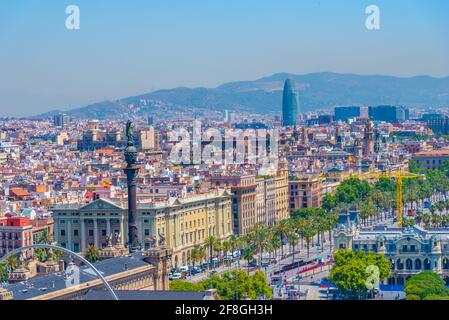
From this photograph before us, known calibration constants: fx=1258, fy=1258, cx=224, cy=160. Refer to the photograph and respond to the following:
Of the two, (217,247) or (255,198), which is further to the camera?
(255,198)

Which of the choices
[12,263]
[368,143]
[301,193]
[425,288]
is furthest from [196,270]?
[368,143]

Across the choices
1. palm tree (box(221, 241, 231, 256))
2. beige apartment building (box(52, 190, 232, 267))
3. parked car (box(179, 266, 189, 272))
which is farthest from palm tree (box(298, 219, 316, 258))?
parked car (box(179, 266, 189, 272))

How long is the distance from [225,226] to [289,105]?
242 feet

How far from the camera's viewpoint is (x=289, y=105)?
346 ft

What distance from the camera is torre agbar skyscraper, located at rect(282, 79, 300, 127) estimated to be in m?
104

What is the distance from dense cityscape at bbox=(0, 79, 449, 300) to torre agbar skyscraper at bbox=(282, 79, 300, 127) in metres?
43.9

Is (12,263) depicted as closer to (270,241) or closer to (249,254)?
(249,254)

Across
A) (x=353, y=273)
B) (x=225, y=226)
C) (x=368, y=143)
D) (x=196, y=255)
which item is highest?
(x=368, y=143)

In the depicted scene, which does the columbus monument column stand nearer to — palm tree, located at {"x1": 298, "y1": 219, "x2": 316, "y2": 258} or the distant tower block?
palm tree, located at {"x1": 298, "y1": 219, "x2": 316, "y2": 258}

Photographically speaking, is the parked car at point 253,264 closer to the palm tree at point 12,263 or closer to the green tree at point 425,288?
the green tree at point 425,288

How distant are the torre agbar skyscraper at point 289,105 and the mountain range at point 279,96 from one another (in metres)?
3.82

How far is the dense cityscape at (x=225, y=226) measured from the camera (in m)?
18.3

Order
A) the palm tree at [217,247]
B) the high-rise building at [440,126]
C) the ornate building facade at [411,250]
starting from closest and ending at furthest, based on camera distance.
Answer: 1. the ornate building facade at [411,250]
2. the palm tree at [217,247]
3. the high-rise building at [440,126]

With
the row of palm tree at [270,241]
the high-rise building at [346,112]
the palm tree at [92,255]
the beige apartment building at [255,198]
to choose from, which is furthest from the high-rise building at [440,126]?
the palm tree at [92,255]
